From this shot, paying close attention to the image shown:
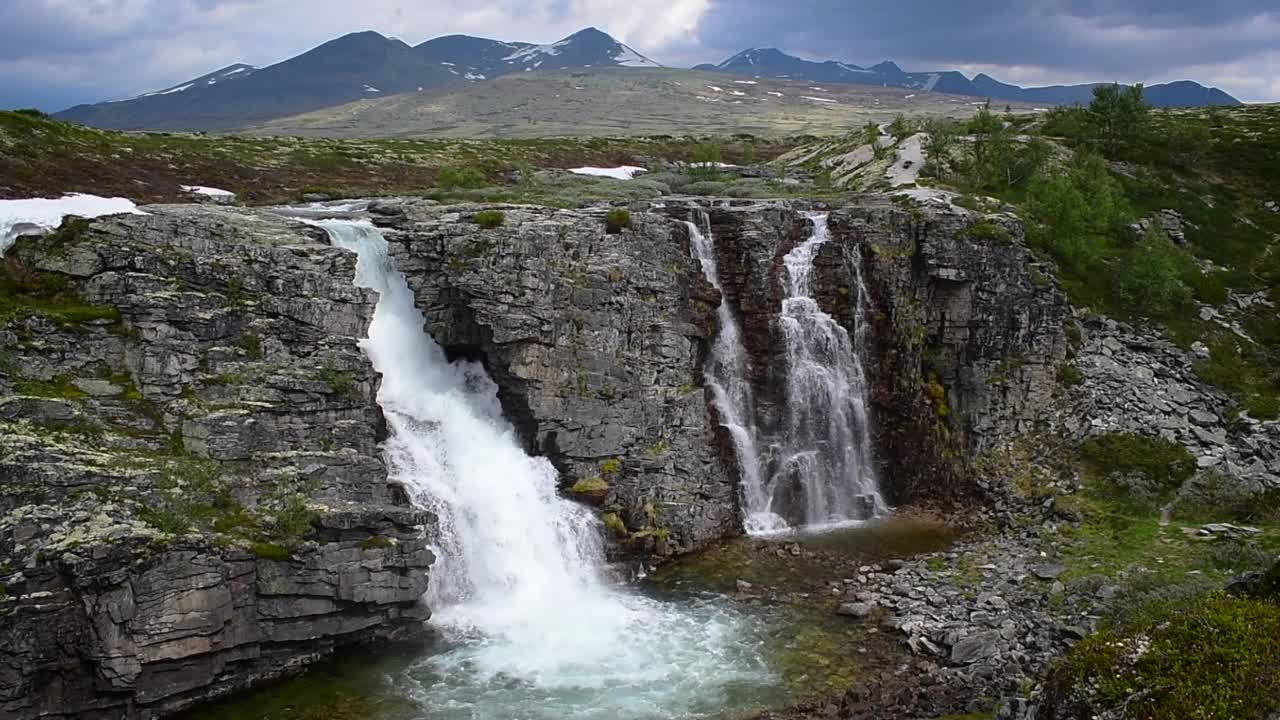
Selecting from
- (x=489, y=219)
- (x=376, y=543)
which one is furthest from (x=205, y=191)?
(x=376, y=543)

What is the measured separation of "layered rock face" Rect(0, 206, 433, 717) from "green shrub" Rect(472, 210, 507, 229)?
7.61m

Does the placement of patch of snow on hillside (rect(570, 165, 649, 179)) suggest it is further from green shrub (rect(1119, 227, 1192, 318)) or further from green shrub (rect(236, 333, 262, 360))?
green shrub (rect(236, 333, 262, 360))

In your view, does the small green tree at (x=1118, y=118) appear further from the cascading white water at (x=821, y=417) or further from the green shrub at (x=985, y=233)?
the cascading white water at (x=821, y=417)

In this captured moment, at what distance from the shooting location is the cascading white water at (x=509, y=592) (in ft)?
100

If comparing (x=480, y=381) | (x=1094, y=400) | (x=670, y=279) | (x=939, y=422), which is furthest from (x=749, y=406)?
(x=1094, y=400)

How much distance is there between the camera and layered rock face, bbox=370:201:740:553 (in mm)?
42875

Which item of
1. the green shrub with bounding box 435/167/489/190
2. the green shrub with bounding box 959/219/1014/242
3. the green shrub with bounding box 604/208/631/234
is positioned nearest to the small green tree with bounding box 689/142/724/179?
the green shrub with bounding box 435/167/489/190

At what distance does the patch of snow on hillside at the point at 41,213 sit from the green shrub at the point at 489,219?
15.0 metres

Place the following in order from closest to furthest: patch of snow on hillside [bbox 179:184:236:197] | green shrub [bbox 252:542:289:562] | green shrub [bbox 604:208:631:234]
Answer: green shrub [bbox 252:542:289:562], green shrub [bbox 604:208:631:234], patch of snow on hillside [bbox 179:184:236:197]

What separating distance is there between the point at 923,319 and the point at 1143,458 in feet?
46.3

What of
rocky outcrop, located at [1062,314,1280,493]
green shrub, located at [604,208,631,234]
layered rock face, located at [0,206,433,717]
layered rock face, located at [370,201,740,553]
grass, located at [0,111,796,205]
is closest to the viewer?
layered rock face, located at [0,206,433,717]

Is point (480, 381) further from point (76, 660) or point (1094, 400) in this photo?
point (1094, 400)

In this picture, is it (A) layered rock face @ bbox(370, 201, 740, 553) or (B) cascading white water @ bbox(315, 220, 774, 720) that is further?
(A) layered rock face @ bbox(370, 201, 740, 553)

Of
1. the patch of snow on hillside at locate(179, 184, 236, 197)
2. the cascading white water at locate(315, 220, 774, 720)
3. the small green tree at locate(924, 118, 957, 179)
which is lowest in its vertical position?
the cascading white water at locate(315, 220, 774, 720)
